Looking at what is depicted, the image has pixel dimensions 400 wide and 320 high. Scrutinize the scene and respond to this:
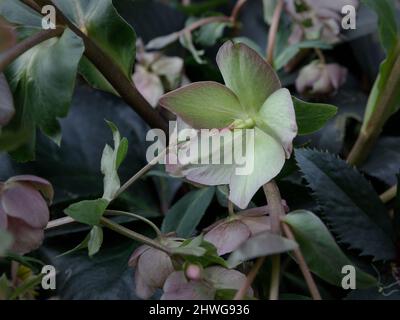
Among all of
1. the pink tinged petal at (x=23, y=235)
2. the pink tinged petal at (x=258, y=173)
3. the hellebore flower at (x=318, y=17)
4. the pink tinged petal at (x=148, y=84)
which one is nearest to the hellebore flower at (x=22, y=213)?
the pink tinged petal at (x=23, y=235)

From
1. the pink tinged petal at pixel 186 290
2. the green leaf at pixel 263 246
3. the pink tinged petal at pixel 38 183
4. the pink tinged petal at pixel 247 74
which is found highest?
the pink tinged petal at pixel 247 74

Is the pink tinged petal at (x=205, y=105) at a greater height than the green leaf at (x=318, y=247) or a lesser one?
greater

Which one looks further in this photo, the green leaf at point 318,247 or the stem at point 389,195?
the stem at point 389,195

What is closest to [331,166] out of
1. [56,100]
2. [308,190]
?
[308,190]

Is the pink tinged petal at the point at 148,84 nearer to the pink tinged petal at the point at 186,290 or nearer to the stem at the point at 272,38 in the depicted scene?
the stem at the point at 272,38

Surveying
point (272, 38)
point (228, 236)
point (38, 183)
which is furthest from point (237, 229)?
point (272, 38)
